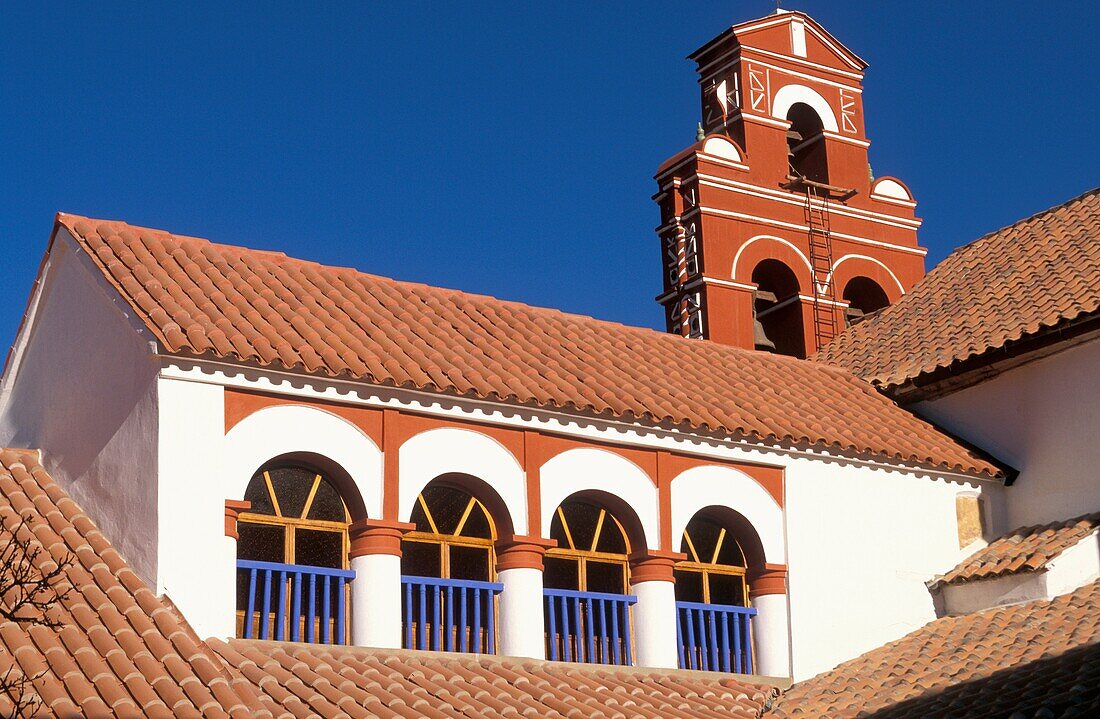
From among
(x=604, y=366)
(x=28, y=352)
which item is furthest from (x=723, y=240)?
(x=28, y=352)

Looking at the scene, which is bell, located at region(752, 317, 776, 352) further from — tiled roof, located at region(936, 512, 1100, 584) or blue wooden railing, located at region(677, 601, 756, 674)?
blue wooden railing, located at region(677, 601, 756, 674)

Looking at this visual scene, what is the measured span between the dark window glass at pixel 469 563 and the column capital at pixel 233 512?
2.12 m

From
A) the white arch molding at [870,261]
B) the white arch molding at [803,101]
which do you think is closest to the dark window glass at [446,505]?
the white arch molding at [870,261]

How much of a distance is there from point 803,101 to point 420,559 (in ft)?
31.1

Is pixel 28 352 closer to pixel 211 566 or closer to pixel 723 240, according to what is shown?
pixel 211 566

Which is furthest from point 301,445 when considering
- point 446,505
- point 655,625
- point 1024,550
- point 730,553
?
point 1024,550

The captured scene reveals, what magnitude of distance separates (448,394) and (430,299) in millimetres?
2428

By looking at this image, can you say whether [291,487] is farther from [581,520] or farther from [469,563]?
[581,520]

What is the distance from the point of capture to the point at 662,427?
14344mm

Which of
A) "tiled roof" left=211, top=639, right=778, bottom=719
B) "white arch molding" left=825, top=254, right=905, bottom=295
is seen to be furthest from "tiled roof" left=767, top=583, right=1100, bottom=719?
"white arch molding" left=825, top=254, right=905, bottom=295

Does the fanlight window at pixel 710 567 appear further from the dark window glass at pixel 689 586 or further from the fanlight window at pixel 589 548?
the fanlight window at pixel 589 548

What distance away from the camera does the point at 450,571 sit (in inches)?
533

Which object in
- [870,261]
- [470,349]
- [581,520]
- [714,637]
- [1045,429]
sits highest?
[870,261]

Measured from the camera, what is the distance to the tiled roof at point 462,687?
440 inches
